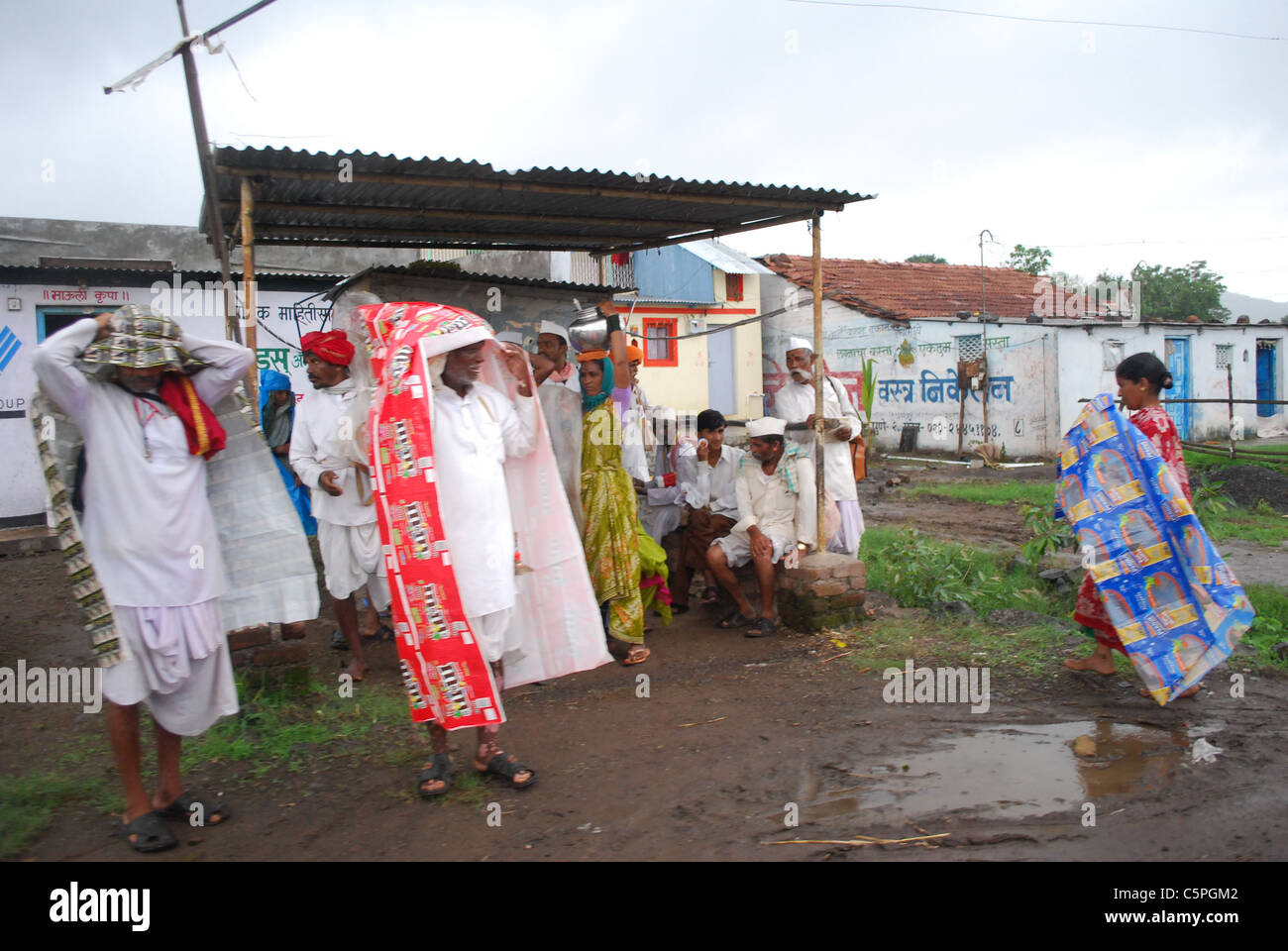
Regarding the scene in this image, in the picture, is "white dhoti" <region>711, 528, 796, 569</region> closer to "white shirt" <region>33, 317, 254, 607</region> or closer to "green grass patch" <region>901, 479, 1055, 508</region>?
"white shirt" <region>33, 317, 254, 607</region>

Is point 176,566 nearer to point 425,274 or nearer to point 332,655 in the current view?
point 332,655

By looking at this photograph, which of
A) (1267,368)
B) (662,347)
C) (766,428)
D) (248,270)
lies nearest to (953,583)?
(766,428)

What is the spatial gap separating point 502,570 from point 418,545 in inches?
14.7

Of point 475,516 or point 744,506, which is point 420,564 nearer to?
point 475,516

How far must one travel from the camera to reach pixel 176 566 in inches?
131

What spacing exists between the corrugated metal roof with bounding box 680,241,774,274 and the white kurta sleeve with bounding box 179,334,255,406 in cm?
2150

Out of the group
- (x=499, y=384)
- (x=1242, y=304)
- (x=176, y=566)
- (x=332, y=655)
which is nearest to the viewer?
(x=176, y=566)

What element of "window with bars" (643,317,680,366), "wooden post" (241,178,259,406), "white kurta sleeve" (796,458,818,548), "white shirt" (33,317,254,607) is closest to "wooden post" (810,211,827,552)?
"white kurta sleeve" (796,458,818,548)

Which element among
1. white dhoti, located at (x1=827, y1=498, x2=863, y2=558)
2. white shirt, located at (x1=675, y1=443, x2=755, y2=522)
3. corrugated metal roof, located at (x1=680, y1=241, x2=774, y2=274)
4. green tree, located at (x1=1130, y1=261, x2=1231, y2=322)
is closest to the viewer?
white dhoti, located at (x1=827, y1=498, x2=863, y2=558)

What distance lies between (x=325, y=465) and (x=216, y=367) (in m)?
1.69

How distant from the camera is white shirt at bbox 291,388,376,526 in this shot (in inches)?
206
